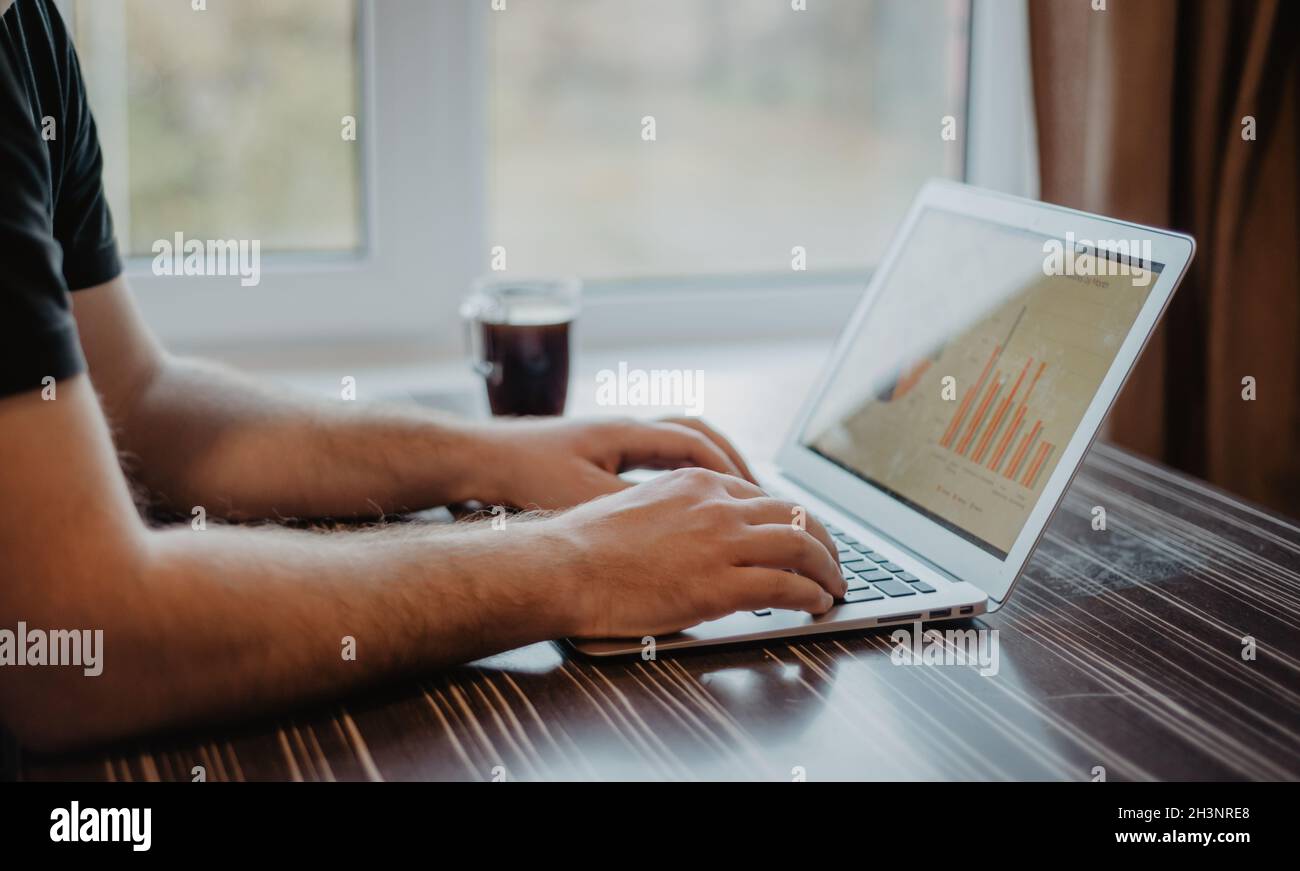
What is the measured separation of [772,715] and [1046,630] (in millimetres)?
222

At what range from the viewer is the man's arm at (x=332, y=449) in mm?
1025

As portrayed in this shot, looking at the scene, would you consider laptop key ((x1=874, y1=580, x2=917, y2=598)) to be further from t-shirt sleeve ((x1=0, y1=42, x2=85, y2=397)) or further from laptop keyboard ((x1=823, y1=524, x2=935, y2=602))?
t-shirt sleeve ((x1=0, y1=42, x2=85, y2=397))

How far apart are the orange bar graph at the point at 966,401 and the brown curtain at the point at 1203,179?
0.61 metres

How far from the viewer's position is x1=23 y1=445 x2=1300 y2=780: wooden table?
0.67 metres

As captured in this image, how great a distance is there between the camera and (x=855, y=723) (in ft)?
2.35

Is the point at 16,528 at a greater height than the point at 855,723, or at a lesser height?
greater

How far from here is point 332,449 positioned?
1.05 m

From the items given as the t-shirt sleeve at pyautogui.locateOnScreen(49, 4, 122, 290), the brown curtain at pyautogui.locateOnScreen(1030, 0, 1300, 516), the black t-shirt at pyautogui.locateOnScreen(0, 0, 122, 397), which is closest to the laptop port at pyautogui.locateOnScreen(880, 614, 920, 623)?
the black t-shirt at pyautogui.locateOnScreen(0, 0, 122, 397)

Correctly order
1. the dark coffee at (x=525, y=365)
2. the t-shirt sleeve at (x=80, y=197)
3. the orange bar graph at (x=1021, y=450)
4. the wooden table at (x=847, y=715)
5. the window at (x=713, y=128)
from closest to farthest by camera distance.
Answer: the wooden table at (x=847, y=715) → the orange bar graph at (x=1021, y=450) → the t-shirt sleeve at (x=80, y=197) → the dark coffee at (x=525, y=365) → the window at (x=713, y=128)

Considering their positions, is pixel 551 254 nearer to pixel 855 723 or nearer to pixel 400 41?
pixel 400 41

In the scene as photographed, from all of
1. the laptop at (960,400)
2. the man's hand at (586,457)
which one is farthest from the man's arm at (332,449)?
the laptop at (960,400)

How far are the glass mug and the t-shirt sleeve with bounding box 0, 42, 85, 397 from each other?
1.85 ft

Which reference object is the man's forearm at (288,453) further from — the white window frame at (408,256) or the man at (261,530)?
the white window frame at (408,256)
